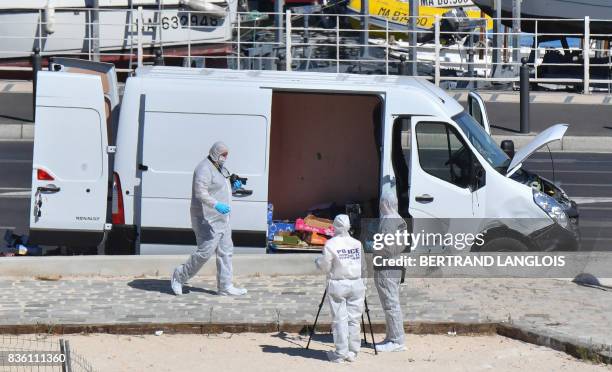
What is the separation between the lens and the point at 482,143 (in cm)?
1326

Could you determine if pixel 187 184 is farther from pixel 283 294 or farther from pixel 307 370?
pixel 307 370

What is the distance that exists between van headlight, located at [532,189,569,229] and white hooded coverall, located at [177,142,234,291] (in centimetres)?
340

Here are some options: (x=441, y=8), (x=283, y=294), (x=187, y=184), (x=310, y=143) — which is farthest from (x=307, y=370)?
(x=441, y=8)

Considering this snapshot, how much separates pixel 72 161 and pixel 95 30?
631 inches

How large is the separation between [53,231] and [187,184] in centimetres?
153

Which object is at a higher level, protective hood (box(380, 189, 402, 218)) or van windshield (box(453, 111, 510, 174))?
van windshield (box(453, 111, 510, 174))

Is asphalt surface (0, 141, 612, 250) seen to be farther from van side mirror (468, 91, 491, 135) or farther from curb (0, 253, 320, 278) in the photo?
Result: curb (0, 253, 320, 278)

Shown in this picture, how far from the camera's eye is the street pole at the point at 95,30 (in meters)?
27.7

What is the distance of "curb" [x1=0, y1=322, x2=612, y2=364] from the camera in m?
10.8

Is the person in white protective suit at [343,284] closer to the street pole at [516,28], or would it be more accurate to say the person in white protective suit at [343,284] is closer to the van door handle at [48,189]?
the van door handle at [48,189]

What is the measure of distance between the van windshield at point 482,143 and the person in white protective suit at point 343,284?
10.9 feet

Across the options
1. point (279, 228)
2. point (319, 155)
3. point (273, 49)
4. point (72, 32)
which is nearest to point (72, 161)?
point (279, 228)

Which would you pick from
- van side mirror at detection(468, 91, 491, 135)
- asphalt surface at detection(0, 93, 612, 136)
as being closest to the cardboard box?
van side mirror at detection(468, 91, 491, 135)

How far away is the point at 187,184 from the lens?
494 inches
